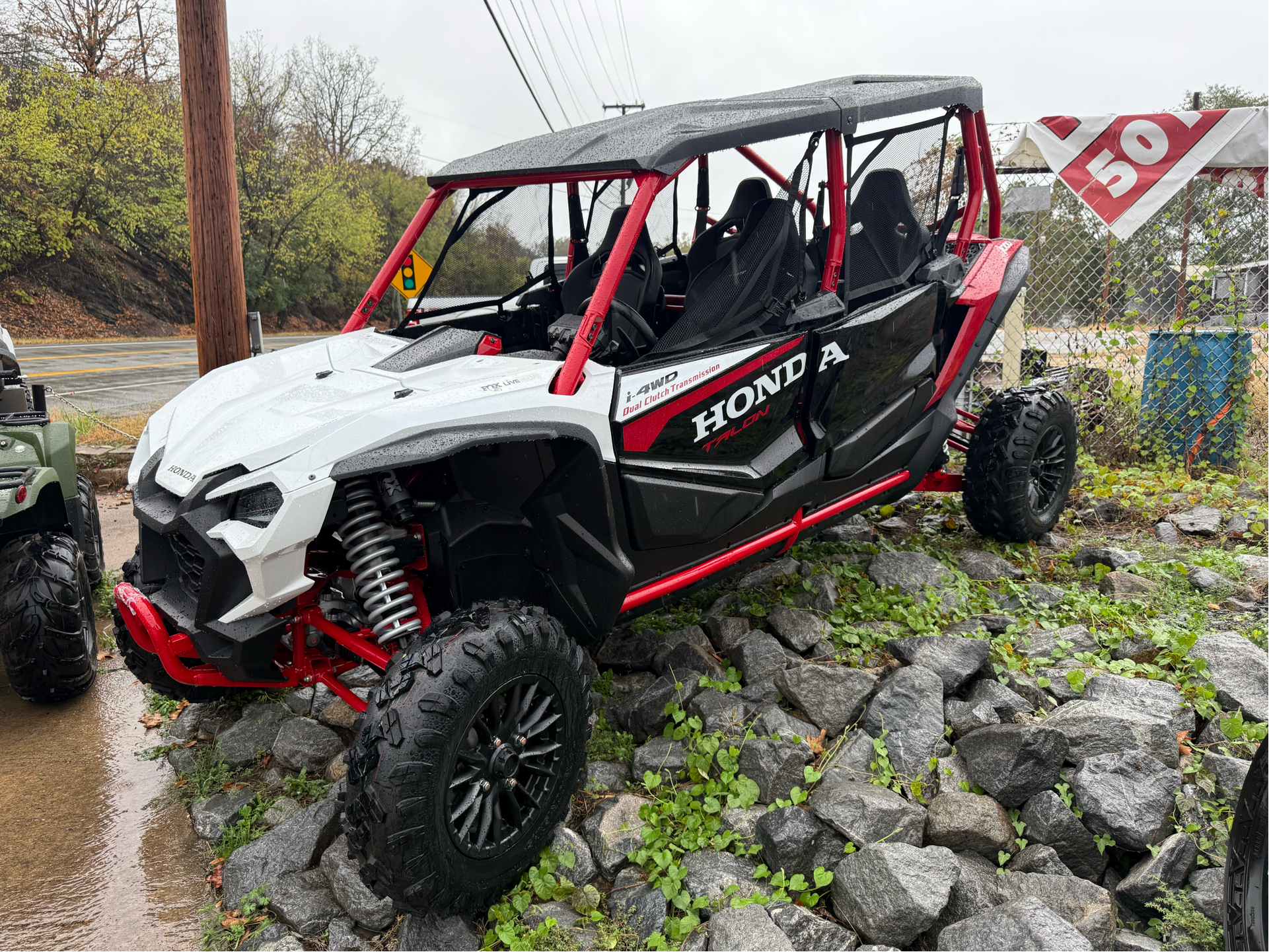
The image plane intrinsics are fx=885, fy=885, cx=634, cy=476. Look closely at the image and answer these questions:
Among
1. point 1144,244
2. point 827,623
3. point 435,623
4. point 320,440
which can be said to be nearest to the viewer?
point 320,440

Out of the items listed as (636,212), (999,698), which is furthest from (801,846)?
(636,212)

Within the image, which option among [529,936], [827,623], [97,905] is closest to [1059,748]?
[827,623]

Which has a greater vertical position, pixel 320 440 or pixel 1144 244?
pixel 1144 244

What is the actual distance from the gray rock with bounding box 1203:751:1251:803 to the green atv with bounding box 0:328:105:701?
418cm

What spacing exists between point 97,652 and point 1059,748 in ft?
13.7

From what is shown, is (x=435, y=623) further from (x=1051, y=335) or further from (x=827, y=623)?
(x=1051, y=335)

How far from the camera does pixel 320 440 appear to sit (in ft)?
7.63

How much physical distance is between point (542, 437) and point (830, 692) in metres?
1.47

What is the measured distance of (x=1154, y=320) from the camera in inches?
255

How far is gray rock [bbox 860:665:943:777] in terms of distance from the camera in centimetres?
291

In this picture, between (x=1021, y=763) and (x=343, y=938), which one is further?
(x=1021, y=763)

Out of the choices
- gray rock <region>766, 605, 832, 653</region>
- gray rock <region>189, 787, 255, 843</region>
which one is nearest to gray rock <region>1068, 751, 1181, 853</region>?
gray rock <region>766, 605, 832, 653</region>

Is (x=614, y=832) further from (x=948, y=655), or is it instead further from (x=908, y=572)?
(x=908, y=572)

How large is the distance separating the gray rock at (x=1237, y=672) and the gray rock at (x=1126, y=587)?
1.95 ft
